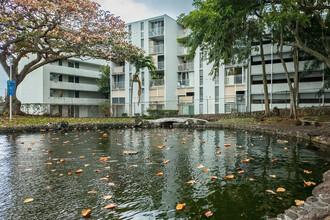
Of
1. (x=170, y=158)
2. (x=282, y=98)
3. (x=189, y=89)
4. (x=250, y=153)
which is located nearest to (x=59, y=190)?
(x=170, y=158)

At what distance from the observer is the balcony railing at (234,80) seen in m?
29.8

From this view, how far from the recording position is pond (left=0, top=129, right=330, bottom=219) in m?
3.24

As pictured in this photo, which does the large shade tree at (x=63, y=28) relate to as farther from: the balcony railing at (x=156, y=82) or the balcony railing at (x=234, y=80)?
the balcony railing at (x=234, y=80)

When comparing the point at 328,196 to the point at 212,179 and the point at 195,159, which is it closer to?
the point at 212,179

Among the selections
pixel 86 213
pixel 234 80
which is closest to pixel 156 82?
pixel 234 80

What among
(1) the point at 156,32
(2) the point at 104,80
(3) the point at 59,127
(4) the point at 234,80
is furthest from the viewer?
(2) the point at 104,80

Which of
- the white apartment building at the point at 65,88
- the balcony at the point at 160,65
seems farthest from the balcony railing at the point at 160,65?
the white apartment building at the point at 65,88

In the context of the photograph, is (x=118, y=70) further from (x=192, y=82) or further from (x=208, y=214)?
(x=208, y=214)

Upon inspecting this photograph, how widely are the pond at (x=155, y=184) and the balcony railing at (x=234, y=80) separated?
23.6 m

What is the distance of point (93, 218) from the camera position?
3020mm

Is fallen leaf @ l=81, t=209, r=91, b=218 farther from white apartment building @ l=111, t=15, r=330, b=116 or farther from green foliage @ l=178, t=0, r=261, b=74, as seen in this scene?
white apartment building @ l=111, t=15, r=330, b=116

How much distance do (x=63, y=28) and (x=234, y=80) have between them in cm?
1999

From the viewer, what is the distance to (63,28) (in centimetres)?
2003

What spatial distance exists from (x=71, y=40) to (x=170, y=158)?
16447mm
